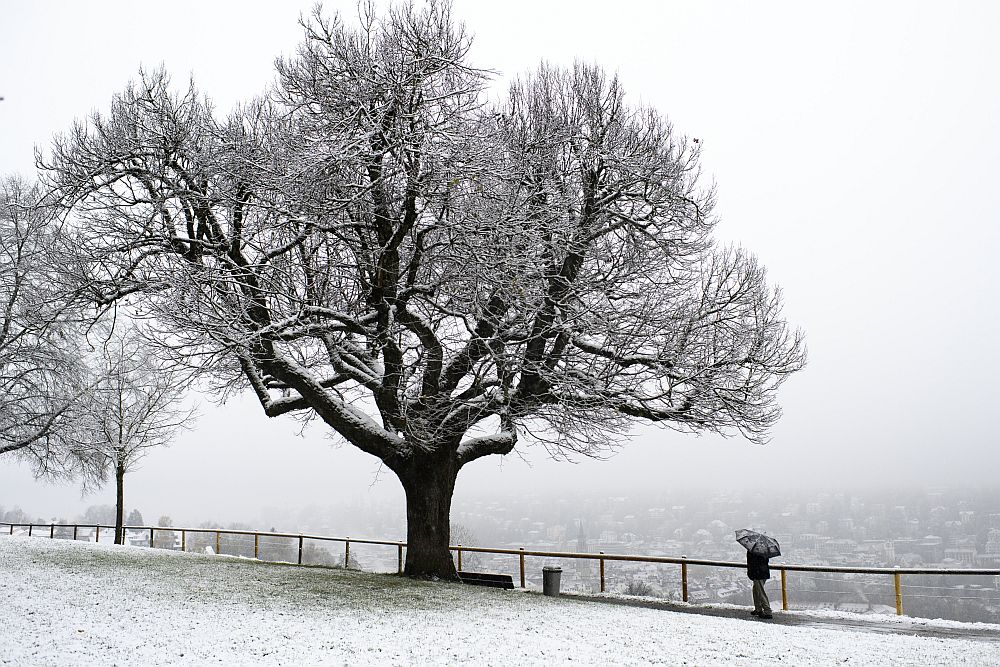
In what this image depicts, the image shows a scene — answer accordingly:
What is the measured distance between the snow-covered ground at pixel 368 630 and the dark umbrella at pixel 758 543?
179 centimetres

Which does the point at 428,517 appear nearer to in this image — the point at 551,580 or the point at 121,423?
the point at 551,580

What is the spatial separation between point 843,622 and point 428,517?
298 inches

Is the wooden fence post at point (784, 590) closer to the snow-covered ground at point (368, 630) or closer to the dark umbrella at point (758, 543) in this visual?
the dark umbrella at point (758, 543)

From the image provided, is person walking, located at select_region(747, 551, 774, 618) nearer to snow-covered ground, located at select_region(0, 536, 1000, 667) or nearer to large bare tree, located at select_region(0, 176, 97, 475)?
snow-covered ground, located at select_region(0, 536, 1000, 667)

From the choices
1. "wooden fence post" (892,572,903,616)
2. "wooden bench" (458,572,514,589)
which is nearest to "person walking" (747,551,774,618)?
"wooden fence post" (892,572,903,616)

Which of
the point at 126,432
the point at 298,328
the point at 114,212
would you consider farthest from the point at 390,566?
the point at 126,432

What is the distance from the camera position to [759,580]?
44.0 feet

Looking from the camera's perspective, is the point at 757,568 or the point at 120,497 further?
the point at 120,497

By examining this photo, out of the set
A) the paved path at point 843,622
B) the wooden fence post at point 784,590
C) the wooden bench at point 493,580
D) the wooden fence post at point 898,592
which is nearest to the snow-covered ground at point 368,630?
the paved path at point 843,622

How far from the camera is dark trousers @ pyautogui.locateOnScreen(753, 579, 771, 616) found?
13266 mm

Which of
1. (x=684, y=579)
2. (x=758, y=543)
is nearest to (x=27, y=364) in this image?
(x=684, y=579)

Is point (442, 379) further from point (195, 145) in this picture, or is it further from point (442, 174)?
point (195, 145)

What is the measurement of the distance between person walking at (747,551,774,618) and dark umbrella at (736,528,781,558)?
0.09m

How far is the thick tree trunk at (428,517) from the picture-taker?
49.5 feet
